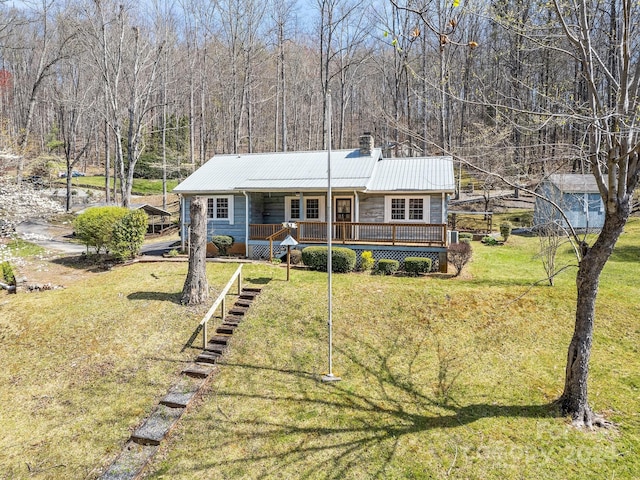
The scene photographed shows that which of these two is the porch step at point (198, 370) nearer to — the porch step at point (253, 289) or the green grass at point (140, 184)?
the porch step at point (253, 289)

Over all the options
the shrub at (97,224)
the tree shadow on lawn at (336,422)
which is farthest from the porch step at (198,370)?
the shrub at (97,224)

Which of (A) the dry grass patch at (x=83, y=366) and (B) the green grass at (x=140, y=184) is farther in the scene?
(B) the green grass at (x=140, y=184)

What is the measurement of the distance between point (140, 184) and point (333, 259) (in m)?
35.4

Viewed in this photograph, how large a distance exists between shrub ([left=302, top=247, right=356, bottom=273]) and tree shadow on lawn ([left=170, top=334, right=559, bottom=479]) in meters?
5.77

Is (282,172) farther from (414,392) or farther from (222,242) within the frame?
(414,392)

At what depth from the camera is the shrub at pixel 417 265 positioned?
1302 cm

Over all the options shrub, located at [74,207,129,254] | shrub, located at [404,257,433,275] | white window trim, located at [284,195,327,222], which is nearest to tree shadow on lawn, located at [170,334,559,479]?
shrub, located at [404,257,433,275]

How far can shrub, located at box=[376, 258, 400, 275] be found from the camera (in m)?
13.1

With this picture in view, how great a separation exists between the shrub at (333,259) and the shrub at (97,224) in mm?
8401

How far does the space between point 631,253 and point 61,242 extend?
29271mm

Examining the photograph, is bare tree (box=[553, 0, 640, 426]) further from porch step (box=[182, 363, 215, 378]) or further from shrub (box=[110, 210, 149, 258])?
shrub (box=[110, 210, 149, 258])

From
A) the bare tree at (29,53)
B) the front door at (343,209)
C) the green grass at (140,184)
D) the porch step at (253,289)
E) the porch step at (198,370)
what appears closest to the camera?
the porch step at (198,370)

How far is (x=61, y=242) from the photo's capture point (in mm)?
21703

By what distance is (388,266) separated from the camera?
1307cm
